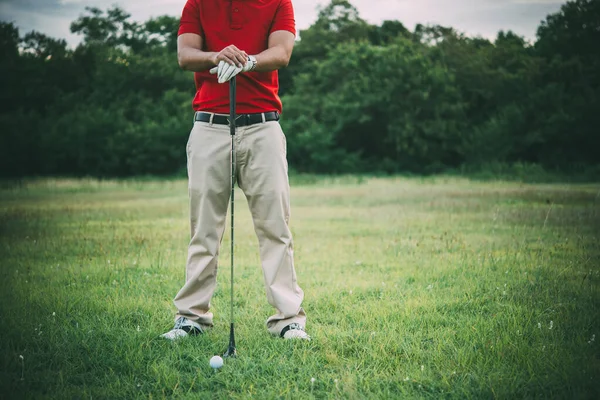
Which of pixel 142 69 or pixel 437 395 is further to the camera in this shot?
pixel 142 69

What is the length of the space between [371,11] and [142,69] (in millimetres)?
20632

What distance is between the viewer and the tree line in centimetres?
3878

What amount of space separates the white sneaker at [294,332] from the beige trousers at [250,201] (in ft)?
0.14

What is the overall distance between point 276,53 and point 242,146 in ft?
2.50

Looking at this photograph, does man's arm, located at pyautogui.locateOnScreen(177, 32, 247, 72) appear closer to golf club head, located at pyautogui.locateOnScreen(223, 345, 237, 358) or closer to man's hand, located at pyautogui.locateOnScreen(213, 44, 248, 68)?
man's hand, located at pyautogui.locateOnScreen(213, 44, 248, 68)

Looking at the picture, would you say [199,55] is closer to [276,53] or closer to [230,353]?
[276,53]

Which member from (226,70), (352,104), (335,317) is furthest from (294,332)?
(352,104)

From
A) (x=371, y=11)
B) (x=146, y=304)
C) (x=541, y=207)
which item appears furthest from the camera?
(x=371, y=11)

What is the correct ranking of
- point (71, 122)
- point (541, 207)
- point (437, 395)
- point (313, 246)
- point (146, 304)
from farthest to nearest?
point (71, 122)
point (541, 207)
point (313, 246)
point (146, 304)
point (437, 395)

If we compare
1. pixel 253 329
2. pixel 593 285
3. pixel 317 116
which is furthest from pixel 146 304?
pixel 317 116

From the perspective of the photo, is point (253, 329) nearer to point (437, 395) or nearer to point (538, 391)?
point (437, 395)

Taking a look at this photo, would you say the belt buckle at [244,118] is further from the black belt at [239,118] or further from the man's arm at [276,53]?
the man's arm at [276,53]

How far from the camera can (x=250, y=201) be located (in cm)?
445

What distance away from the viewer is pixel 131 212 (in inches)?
546
